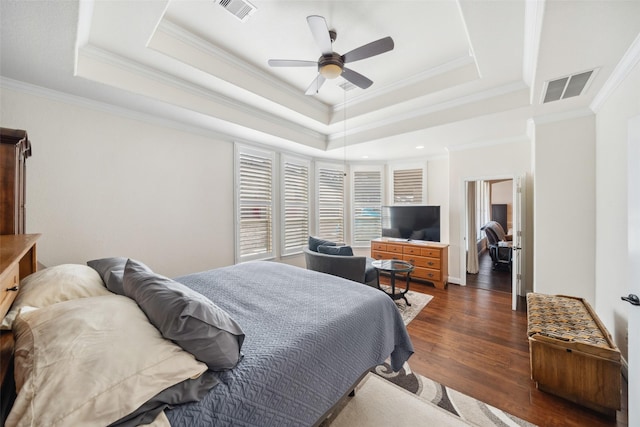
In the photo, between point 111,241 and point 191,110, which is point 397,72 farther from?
point 111,241

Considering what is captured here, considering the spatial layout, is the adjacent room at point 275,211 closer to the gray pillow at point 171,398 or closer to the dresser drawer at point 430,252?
the gray pillow at point 171,398

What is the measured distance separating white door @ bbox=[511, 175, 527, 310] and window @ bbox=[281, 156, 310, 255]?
133 inches

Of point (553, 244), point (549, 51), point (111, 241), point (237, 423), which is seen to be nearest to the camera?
point (237, 423)

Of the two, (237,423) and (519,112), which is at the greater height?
(519,112)

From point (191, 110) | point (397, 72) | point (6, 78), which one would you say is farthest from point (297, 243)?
point (6, 78)

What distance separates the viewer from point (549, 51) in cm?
174

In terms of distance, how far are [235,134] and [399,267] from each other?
3.13 m

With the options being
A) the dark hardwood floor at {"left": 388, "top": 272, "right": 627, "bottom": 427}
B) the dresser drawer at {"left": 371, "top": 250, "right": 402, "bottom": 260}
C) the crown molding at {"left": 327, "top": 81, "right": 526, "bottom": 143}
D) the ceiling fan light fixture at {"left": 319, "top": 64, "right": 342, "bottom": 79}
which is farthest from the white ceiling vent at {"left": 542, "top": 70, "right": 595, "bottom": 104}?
the dresser drawer at {"left": 371, "top": 250, "right": 402, "bottom": 260}

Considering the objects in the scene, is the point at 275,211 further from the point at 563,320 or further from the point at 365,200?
the point at 563,320

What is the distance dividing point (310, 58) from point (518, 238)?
3.72m

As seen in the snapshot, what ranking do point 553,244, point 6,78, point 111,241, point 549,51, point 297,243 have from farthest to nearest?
point 297,243 → point 553,244 → point 111,241 → point 6,78 → point 549,51

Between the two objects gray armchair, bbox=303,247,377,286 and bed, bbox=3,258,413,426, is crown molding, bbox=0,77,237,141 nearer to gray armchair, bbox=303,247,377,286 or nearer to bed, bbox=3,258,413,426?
bed, bbox=3,258,413,426

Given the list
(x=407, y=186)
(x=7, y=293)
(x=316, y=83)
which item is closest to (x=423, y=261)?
(x=407, y=186)

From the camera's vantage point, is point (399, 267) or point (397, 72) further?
point (399, 267)
